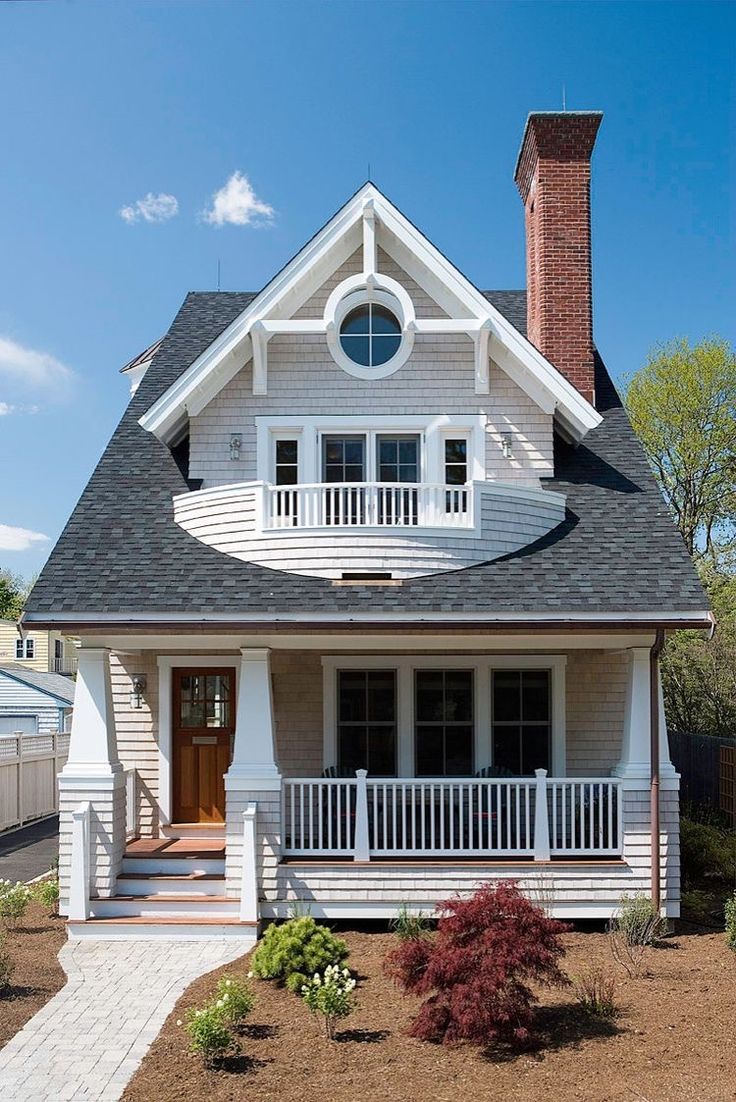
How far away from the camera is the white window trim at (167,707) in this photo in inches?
505

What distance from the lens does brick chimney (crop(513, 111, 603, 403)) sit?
46.1 ft

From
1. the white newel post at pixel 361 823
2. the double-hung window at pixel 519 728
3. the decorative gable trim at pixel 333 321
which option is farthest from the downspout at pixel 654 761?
the decorative gable trim at pixel 333 321

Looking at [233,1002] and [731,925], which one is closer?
[233,1002]

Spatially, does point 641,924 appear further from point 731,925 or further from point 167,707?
point 167,707

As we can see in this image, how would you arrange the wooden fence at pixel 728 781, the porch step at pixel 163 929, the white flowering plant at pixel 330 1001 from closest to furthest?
the white flowering plant at pixel 330 1001 → the porch step at pixel 163 929 → the wooden fence at pixel 728 781

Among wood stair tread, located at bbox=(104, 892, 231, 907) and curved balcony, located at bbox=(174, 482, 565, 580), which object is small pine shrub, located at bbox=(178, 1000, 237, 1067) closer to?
wood stair tread, located at bbox=(104, 892, 231, 907)

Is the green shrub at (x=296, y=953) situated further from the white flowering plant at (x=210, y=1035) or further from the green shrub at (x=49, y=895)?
the green shrub at (x=49, y=895)

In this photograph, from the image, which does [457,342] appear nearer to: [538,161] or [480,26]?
[538,161]

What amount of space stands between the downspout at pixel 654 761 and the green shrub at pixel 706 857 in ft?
9.15

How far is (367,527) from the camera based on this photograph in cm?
1150

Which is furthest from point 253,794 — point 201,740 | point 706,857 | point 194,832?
point 706,857

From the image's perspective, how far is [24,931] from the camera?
35.4 feet

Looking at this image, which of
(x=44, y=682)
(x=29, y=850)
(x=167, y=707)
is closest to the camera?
(x=167, y=707)

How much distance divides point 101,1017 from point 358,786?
368 cm
